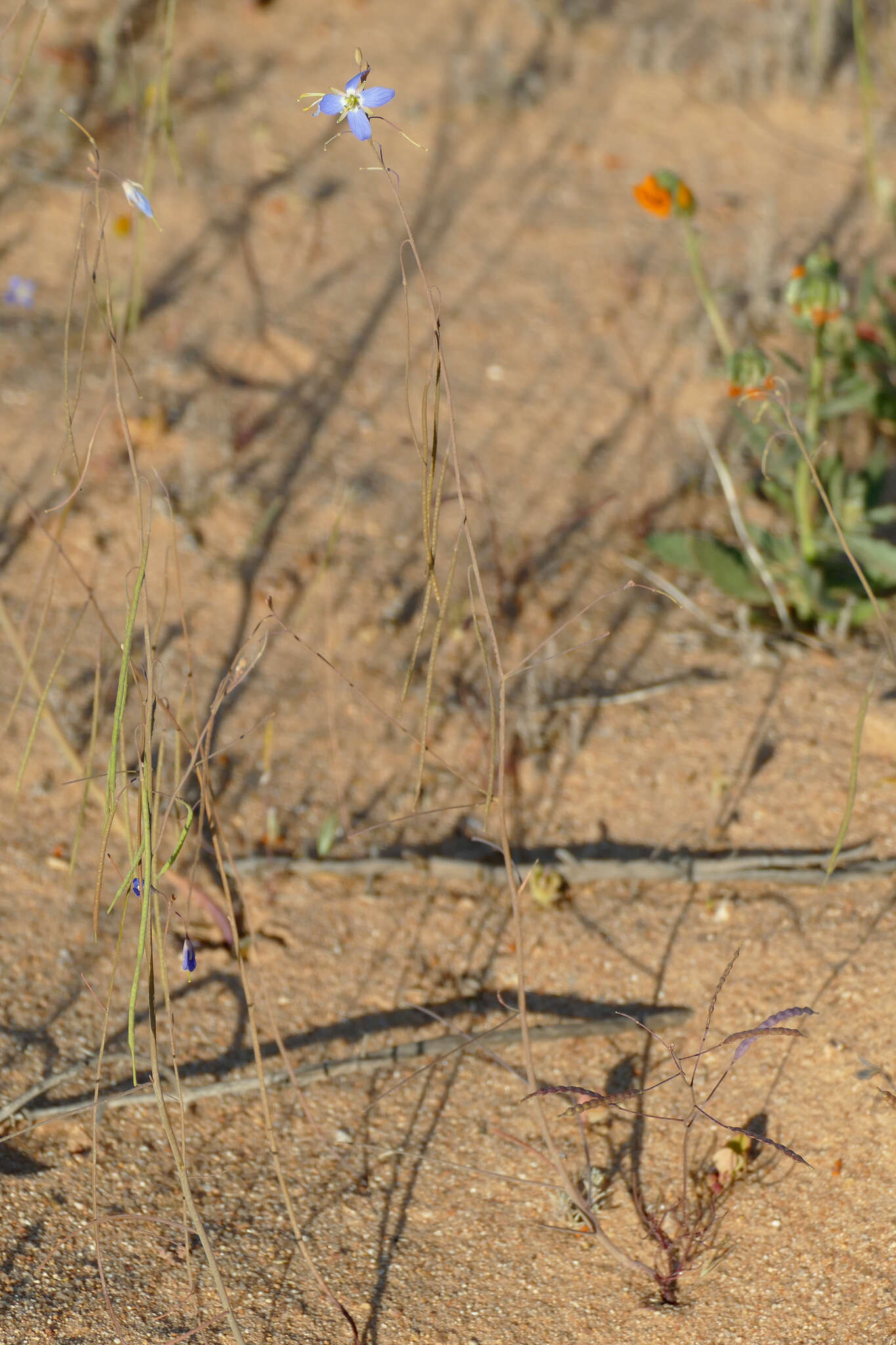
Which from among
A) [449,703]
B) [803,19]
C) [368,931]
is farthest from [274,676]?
[803,19]

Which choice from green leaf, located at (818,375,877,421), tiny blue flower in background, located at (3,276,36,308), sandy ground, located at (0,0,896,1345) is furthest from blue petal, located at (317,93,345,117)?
tiny blue flower in background, located at (3,276,36,308)

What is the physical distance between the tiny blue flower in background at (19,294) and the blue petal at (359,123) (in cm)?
227

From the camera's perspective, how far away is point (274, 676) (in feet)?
8.23

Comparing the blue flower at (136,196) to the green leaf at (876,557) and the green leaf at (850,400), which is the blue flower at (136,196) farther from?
the green leaf at (876,557)

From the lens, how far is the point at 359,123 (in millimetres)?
1204

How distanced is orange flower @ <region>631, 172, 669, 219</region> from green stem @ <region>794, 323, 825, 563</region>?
1.24 ft

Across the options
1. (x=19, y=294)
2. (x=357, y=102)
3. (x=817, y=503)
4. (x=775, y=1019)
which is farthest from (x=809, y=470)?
(x=19, y=294)

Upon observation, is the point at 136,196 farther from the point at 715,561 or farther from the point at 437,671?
the point at 715,561

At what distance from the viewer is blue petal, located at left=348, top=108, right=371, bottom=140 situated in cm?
120

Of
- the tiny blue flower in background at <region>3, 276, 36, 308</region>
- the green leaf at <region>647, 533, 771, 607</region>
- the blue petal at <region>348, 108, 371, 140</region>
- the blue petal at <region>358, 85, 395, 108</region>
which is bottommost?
the green leaf at <region>647, 533, 771, 607</region>

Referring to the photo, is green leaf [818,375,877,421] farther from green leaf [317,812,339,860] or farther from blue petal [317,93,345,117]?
blue petal [317,93,345,117]

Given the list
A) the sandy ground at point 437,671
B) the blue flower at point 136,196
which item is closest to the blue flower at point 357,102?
the blue flower at point 136,196

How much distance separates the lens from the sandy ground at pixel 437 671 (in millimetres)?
1659

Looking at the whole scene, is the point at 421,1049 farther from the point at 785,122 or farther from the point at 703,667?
the point at 785,122
